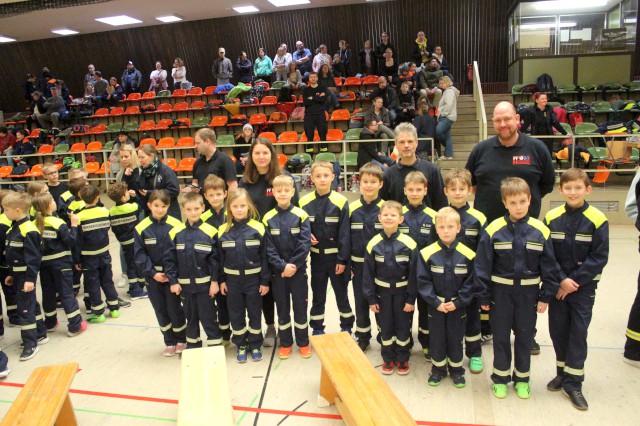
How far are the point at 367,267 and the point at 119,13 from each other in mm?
13303

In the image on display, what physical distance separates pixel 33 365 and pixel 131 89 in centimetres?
1273

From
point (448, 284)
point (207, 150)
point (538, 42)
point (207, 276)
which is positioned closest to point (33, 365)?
point (207, 276)

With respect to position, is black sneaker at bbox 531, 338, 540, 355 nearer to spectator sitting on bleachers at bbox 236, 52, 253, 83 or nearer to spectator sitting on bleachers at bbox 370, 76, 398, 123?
spectator sitting on bleachers at bbox 370, 76, 398, 123

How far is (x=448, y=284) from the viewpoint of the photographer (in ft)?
10.2

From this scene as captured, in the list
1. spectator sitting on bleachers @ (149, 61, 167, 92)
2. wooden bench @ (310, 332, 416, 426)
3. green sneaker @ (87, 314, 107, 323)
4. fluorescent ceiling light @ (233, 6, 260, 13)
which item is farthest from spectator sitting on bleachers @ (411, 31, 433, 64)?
wooden bench @ (310, 332, 416, 426)

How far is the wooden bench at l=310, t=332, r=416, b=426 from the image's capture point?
2.48 metres

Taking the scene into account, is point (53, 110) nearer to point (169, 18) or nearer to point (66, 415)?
point (169, 18)

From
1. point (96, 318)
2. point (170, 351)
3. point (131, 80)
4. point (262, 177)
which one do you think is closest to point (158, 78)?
point (131, 80)

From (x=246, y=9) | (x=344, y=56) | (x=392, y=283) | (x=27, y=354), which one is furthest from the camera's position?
(x=246, y=9)

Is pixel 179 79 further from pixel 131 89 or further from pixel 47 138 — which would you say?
pixel 47 138

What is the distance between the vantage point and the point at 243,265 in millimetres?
3566

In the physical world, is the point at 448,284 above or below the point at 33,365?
above

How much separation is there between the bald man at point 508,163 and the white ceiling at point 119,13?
11603 millimetres

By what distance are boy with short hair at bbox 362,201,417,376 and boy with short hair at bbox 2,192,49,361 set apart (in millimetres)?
2781
